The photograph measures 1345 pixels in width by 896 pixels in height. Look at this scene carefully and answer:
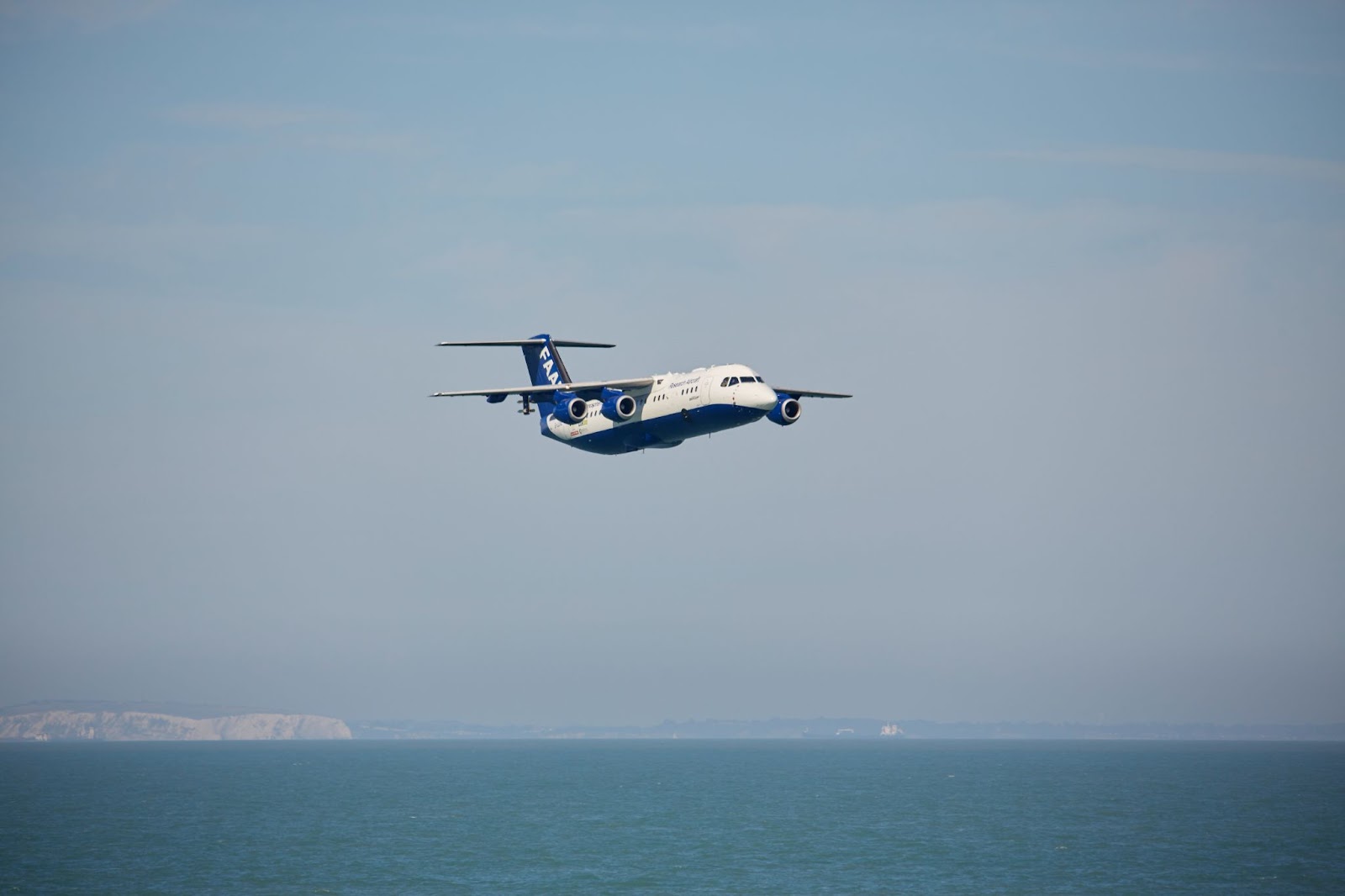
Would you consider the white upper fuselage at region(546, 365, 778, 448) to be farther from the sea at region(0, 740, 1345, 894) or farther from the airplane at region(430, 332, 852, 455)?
the sea at region(0, 740, 1345, 894)

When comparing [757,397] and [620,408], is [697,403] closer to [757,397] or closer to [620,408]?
[757,397]

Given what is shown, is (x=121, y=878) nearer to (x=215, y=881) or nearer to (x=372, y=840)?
(x=215, y=881)

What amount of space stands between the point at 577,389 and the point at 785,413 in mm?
9549

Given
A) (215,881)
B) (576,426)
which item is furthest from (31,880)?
(576,426)

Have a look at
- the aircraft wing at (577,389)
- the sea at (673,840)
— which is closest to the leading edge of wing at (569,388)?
the aircraft wing at (577,389)

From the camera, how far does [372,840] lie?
328 ft

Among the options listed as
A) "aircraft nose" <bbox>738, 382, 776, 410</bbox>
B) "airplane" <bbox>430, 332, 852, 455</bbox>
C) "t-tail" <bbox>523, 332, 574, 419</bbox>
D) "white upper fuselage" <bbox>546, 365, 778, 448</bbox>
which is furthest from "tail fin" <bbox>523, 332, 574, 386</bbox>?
"aircraft nose" <bbox>738, 382, 776, 410</bbox>

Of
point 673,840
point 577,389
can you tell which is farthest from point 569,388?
point 673,840

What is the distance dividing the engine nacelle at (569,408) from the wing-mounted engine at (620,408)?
2.50 m

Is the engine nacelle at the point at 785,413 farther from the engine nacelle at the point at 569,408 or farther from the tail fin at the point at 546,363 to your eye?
the tail fin at the point at 546,363

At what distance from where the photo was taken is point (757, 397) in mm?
52688

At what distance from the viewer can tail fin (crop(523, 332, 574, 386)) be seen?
7242 cm

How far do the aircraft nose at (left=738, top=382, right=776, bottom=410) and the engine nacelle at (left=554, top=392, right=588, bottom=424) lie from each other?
998cm

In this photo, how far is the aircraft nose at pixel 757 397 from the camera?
52656 millimetres
